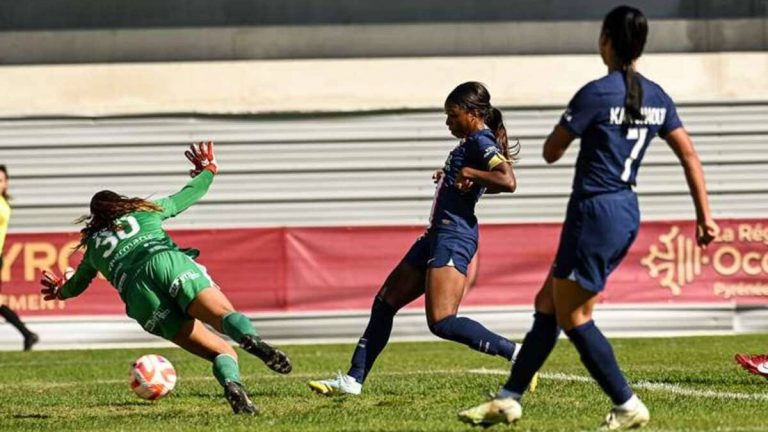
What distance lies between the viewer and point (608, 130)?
22.5 feet

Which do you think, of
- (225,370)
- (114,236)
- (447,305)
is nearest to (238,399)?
(225,370)

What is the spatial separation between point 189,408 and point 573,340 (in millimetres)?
3265

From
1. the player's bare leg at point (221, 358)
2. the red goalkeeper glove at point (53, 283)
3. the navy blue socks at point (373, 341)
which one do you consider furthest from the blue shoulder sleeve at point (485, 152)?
the red goalkeeper glove at point (53, 283)

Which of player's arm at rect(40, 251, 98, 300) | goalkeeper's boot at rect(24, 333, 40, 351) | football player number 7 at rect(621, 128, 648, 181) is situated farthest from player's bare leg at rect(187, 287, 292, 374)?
goalkeeper's boot at rect(24, 333, 40, 351)

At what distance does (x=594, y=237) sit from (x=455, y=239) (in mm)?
2438

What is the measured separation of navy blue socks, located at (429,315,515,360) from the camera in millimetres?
9203

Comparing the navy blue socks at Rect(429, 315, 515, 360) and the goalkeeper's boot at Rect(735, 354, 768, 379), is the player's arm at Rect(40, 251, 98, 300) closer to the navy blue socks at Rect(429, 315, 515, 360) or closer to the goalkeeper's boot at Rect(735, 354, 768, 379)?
the navy blue socks at Rect(429, 315, 515, 360)

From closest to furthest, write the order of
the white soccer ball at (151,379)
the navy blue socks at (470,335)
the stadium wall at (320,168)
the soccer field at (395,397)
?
1. the soccer field at (395,397)
2. the navy blue socks at (470,335)
3. the white soccer ball at (151,379)
4. the stadium wall at (320,168)

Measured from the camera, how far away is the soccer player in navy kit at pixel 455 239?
30.0ft

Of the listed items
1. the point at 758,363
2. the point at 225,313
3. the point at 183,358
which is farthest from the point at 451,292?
the point at 183,358

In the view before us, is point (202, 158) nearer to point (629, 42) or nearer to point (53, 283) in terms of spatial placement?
point (53, 283)

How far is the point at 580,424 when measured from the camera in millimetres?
7523

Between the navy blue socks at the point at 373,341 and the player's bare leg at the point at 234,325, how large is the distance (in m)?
1.08

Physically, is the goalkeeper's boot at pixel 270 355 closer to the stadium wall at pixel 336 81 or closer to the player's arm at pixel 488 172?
the player's arm at pixel 488 172
